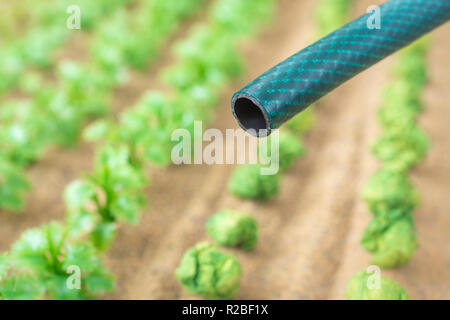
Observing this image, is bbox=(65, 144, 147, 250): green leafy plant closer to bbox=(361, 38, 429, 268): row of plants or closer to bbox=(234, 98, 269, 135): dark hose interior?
bbox=(361, 38, 429, 268): row of plants

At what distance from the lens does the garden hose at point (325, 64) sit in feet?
4.93

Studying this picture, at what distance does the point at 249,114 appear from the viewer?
5.31 feet

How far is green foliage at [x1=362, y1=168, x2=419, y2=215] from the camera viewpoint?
3.32 meters

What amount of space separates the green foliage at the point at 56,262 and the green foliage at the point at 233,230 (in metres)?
0.74

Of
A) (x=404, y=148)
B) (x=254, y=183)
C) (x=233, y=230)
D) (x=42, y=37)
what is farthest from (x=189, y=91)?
(x=42, y=37)

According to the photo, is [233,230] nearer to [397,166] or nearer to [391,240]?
[391,240]

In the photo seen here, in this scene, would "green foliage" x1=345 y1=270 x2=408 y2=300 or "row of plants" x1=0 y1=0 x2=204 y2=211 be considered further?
"row of plants" x1=0 y1=0 x2=204 y2=211

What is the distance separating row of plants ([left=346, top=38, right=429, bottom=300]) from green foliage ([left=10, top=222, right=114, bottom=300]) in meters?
1.42

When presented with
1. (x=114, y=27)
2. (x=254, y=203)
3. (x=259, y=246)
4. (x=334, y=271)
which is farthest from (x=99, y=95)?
(x=334, y=271)

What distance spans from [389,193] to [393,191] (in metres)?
0.03

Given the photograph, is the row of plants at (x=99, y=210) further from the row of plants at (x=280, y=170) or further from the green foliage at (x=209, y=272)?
the row of plants at (x=280, y=170)

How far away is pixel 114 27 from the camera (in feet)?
18.0

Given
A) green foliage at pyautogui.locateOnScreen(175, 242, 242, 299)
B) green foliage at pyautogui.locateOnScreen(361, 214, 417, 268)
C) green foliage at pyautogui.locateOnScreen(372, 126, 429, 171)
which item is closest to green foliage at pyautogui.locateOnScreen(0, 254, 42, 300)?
green foliage at pyautogui.locateOnScreen(175, 242, 242, 299)
